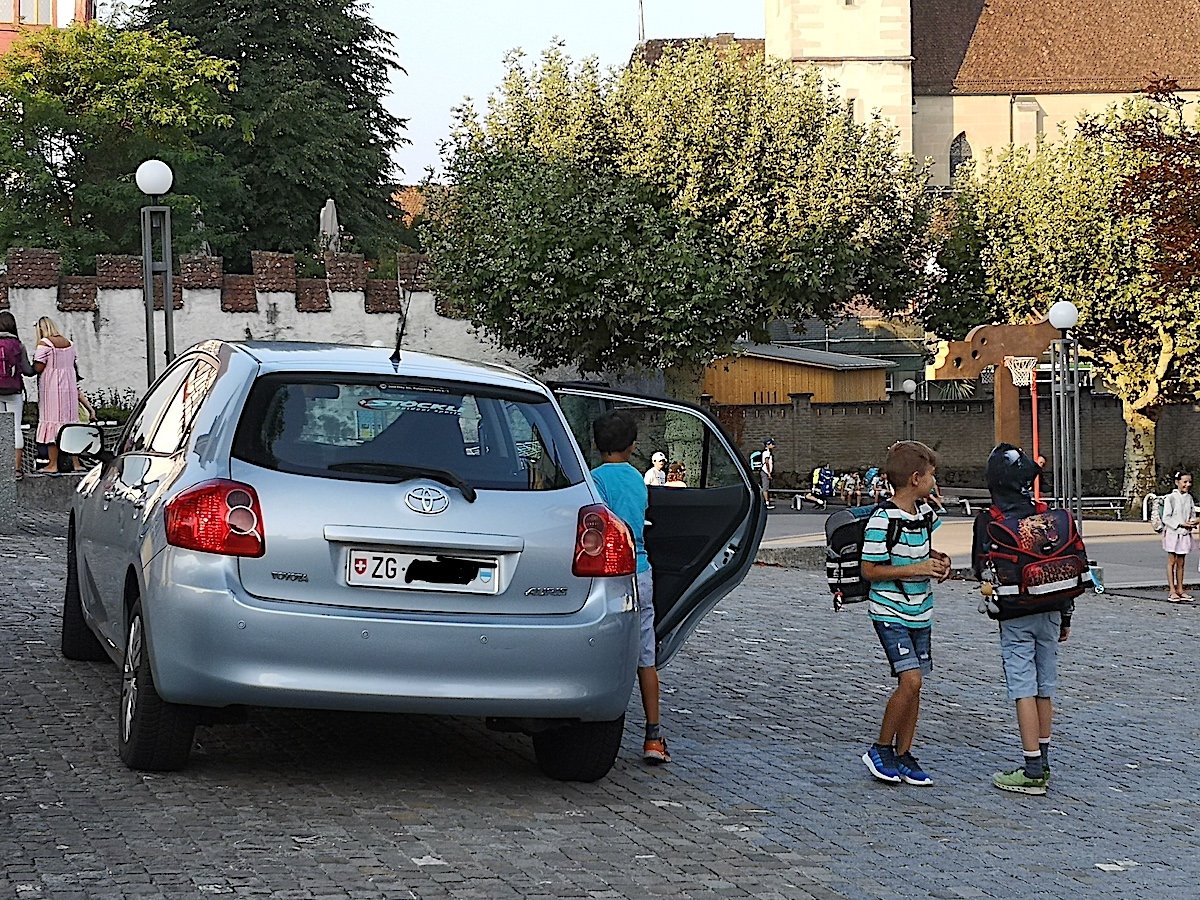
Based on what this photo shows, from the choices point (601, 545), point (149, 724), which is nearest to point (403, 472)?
point (601, 545)

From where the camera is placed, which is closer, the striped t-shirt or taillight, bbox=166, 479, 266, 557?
taillight, bbox=166, 479, 266, 557

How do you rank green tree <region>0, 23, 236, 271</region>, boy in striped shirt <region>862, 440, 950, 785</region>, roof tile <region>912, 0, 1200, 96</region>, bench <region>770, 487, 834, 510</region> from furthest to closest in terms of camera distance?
1. roof tile <region>912, 0, 1200, 96</region>
2. green tree <region>0, 23, 236, 271</region>
3. bench <region>770, 487, 834, 510</region>
4. boy in striped shirt <region>862, 440, 950, 785</region>

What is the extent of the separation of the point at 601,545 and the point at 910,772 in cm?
186

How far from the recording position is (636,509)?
8133 millimetres

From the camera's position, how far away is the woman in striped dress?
872 inches

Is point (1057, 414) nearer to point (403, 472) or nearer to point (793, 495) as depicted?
point (403, 472)

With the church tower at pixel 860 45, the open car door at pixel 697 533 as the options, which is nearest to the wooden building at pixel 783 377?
the church tower at pixel 860 45

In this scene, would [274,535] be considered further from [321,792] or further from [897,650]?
[897,650]

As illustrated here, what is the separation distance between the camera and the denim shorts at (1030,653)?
8.17m

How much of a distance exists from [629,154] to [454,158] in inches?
165

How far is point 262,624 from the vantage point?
6777 mm

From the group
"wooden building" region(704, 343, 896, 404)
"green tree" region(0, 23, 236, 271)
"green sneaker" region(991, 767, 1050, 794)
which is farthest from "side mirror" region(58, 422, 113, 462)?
"wooden building" region(704, 343, 896, 404)

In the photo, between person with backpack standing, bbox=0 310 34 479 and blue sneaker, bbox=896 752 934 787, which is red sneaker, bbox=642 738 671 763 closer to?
blue sneaker, bbox=896 752 934 787

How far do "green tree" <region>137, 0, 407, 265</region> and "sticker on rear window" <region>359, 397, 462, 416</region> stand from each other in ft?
154
